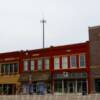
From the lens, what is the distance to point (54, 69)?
2290 inches

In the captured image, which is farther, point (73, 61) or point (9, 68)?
point (9, 68)

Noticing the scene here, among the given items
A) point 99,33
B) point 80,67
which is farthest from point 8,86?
point 99,33

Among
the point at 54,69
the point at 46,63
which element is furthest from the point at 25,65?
the point at 54,69

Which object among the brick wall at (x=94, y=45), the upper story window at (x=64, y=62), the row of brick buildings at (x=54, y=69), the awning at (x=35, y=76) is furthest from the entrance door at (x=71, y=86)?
the brick wall at (x=94, y=45)

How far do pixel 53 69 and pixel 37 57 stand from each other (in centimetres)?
456

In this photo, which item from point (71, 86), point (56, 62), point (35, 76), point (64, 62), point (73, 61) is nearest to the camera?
point (73, 61)

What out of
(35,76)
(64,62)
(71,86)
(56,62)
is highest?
(56,62)

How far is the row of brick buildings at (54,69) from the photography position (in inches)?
2087

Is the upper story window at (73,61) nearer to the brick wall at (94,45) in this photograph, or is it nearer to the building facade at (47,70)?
the building facade at (47,70)

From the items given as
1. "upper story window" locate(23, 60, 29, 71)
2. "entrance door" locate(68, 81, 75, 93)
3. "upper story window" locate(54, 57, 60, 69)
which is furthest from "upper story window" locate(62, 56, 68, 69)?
"upper story window" locate(23, 60, 29, 71)

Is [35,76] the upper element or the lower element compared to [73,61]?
lower

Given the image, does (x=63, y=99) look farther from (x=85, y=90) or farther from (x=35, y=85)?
(x=35, y=85)

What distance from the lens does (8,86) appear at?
215ft

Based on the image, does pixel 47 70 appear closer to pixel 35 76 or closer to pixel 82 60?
pixel 35 76
